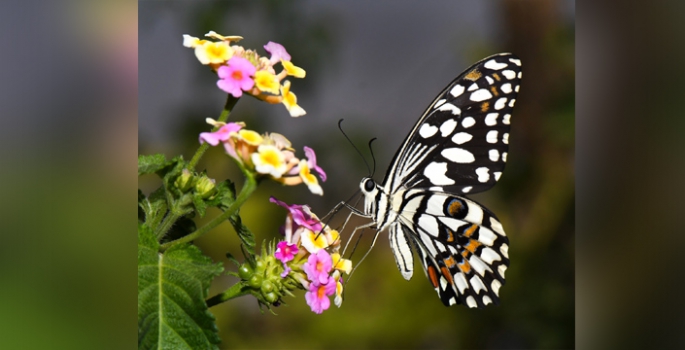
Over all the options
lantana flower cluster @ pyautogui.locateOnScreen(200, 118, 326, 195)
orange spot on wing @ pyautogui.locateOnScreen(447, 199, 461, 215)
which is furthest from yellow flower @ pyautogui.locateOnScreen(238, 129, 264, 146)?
orange spot on wing @ pyautogui.locateOnScreen(447, 199, 461, 215)

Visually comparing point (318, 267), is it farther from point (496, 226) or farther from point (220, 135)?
point (496, 226)

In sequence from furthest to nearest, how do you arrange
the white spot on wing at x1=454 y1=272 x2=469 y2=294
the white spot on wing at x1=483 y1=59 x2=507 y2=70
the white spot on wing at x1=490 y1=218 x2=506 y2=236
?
the white spot on wing at x1=454 y1=272 x2=469 y2=294 < the white spot on wing at x1=490 y1=218 x2=506 y2=236 < the white spot on wing at x1=483 y1=59 x2=507 y2=70

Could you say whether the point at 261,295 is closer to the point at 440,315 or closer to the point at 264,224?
the point at 264,224

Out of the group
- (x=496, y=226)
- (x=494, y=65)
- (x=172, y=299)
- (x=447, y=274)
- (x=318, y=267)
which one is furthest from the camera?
(x=447, y=274)

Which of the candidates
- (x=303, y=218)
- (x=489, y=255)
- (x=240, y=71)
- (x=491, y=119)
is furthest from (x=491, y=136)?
(x=240, y=71)

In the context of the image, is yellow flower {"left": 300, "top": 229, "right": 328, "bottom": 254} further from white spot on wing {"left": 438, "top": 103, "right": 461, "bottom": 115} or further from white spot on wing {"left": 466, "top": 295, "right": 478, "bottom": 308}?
white spot on wing {"left": 466, "top": 295, "right": 478, "bottom": 308}

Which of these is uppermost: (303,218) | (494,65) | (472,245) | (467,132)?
(494,65)
